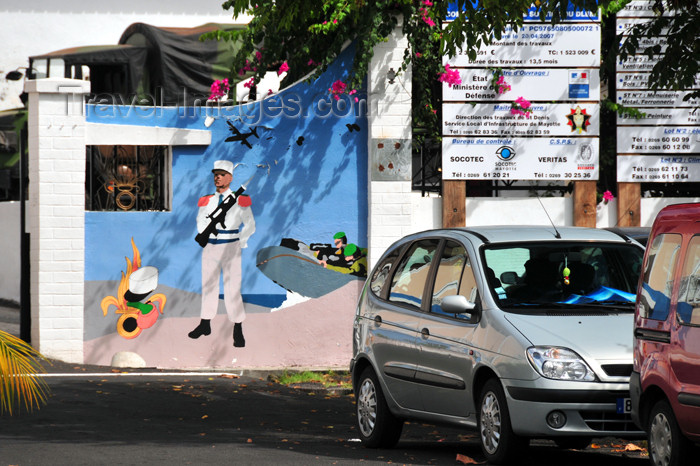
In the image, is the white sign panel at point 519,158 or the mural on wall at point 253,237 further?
the white sign panel at point 519,158

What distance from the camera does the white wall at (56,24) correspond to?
23.9 meters

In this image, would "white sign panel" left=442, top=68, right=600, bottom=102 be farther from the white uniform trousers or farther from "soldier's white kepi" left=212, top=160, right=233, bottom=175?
the white uniform trousers

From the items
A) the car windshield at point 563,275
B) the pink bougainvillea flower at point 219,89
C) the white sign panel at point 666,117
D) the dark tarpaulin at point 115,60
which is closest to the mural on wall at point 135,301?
the pink bougainvillea flower at point 219,89

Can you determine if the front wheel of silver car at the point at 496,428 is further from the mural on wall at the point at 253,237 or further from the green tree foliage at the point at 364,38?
the mural on wall at the point at 253,237

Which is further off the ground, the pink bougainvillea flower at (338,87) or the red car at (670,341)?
the pink bougainvillea flower at (338,87)

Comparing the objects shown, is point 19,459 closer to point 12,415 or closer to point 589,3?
point 12,415

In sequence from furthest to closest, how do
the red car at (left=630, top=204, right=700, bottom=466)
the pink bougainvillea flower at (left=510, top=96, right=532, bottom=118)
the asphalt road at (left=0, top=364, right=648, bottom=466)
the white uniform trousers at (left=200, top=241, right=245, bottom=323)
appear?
the pink bougainvillea flower at (left=510, top=96, right=532, bottom=118)
the white uniform trousers at (left=200, top=241, right=245, bottom=323)
the asphalt road at (left=0, top=364, right=648, bottom=466)
the red car at (left=630, top=204, right=700, bottom=466)

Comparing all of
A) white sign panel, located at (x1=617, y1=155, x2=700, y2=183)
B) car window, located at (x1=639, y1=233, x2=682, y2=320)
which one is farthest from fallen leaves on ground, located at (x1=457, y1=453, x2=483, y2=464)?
white sign panel, located at (x1=617, y1=155, x2=700, y2=183)

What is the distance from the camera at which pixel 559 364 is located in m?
7.18

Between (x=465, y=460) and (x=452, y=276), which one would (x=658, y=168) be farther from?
(x=465, y=460)

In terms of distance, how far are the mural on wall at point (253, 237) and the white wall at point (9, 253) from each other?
3.47 m

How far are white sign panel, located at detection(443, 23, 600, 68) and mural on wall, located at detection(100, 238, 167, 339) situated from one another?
445 cm

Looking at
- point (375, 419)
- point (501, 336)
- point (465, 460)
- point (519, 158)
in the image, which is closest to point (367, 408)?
point (375, 419)

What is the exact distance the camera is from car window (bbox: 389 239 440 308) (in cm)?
869
